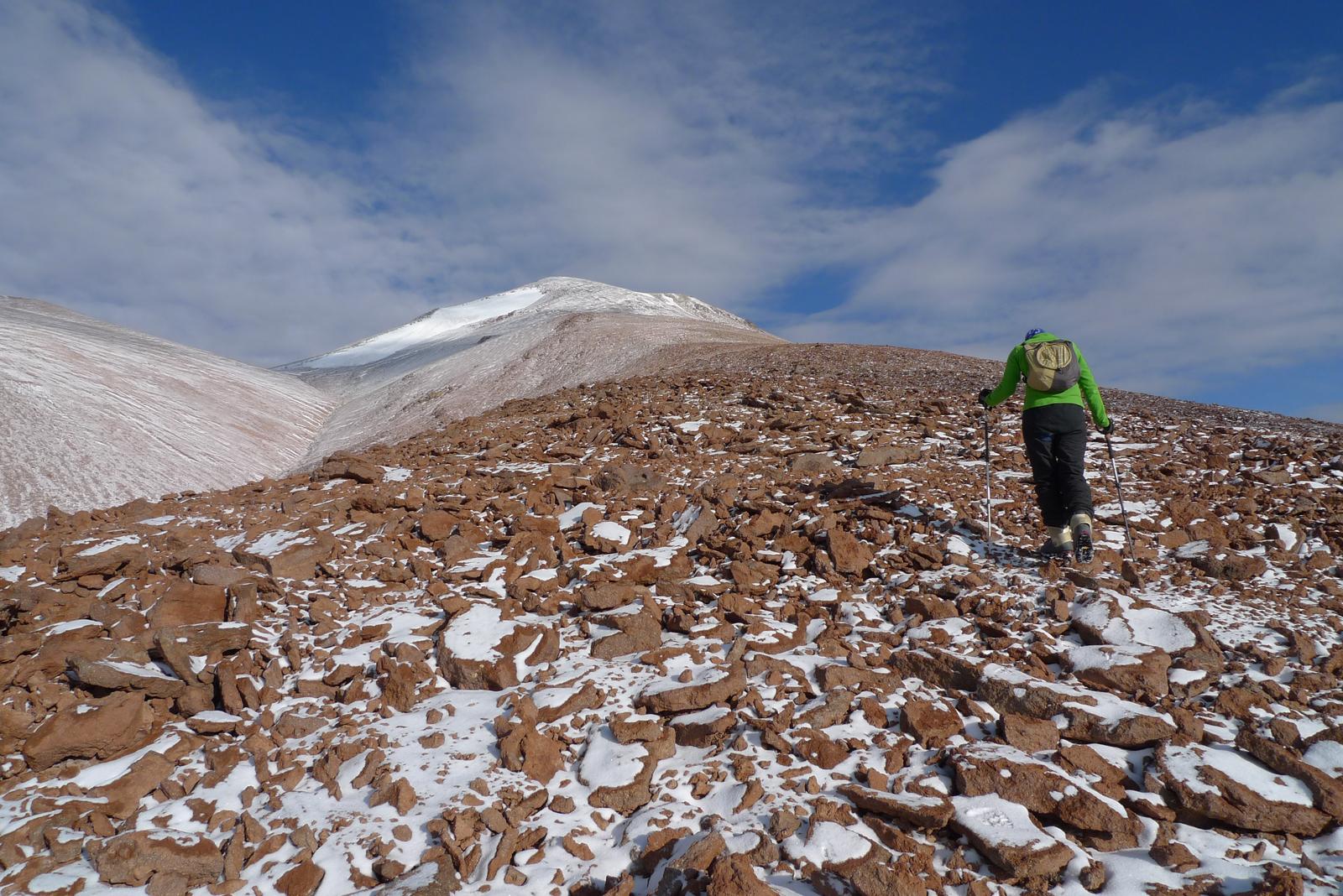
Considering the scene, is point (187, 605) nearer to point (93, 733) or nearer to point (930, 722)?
point (93, 733)

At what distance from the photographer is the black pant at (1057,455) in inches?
234

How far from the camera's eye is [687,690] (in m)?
4.24

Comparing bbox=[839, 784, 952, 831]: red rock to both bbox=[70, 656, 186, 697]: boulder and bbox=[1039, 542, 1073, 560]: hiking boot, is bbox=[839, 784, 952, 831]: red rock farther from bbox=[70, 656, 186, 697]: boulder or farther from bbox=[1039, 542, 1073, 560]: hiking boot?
bbox=[70, 656, 186, 697]: boulder

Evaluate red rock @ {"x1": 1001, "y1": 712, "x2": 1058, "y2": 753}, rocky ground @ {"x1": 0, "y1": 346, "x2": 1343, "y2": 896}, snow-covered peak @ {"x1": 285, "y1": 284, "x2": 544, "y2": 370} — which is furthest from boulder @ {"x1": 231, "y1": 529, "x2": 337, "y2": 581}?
snow-covered peak @ {"x1": 285, "y1": 284, "x2": 544, "y2": 370}

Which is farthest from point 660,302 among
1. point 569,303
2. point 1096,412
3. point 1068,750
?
point 1068,750

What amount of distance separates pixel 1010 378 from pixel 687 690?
4360 mm

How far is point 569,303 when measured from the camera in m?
37.9

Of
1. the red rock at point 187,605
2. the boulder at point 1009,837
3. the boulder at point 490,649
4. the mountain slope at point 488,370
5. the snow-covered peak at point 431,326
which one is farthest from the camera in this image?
the snow-covered peak at point 431,326

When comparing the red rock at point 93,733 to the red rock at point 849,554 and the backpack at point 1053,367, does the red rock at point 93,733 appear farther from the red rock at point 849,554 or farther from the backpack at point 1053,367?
the backpack at point 1053,367

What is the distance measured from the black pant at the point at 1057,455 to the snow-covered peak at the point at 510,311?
2972 centimetres

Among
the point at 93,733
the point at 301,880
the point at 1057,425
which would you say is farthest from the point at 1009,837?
the point at 93,733

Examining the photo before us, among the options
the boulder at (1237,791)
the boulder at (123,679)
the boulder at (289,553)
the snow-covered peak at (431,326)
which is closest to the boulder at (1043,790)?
the boulder at (1237,791)

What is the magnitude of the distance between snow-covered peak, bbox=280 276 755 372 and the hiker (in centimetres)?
2956

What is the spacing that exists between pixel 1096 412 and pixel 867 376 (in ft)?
26.6
